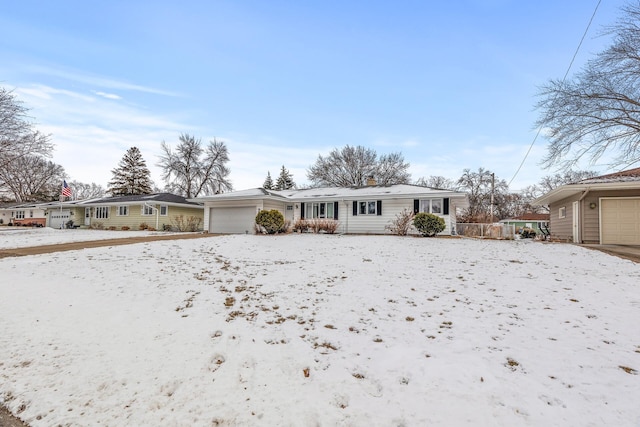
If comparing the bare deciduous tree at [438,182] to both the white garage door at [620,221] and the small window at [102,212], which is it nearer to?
the white garage door at [620,221]

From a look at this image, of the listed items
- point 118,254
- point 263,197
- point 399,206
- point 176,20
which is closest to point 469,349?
point 118,254

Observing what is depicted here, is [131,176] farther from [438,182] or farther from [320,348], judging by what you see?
[320,348]

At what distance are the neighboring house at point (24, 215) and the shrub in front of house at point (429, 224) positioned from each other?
4045cm

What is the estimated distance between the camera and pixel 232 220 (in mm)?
20312

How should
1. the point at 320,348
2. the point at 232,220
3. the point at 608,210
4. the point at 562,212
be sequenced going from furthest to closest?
1. the point at 232,220
2. the point at 562,212
3. the point at 608,210
4. the point at 320,348

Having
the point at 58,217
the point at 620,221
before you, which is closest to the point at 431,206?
the point at 620,221

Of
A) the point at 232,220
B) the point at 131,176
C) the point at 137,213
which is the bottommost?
the point at 232,220

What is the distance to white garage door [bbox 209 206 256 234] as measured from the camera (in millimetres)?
19770

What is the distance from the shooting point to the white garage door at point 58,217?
29.2 metres

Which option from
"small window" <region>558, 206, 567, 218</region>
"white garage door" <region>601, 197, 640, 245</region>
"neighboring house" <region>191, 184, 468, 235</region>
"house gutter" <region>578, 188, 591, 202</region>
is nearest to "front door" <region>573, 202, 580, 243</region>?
"house gutter" <region>578, 188, 591, 202</region>

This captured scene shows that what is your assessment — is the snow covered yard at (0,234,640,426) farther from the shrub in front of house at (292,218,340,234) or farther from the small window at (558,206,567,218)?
the small window at (558,206,567,218)

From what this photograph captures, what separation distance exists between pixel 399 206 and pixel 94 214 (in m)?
28.7

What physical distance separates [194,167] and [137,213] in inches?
614

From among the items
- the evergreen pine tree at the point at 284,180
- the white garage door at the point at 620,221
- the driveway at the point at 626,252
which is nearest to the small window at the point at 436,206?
the white garage door at the point at 620,221
